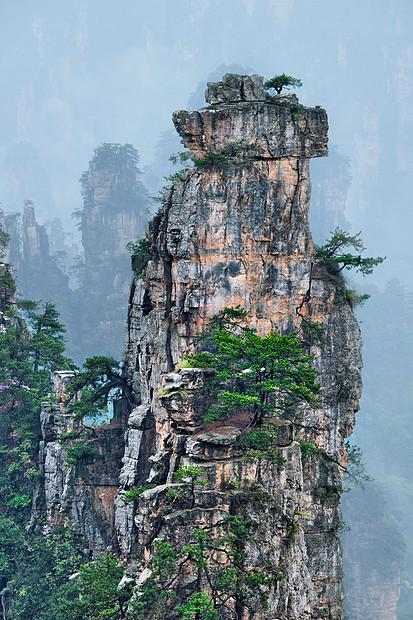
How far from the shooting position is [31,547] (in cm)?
3153

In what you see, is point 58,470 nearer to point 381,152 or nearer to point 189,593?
point 189,593

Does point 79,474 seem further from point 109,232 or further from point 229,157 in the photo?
point 109,232

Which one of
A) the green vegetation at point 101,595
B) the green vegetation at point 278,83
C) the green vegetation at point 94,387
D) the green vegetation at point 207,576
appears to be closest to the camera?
the green vegetation at point 207,576

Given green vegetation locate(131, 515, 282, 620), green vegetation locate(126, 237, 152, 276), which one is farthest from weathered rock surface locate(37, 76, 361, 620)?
green vegetation locate(131, 515, 282, 620)

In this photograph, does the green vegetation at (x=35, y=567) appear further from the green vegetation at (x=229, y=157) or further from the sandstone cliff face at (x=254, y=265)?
the green vegetation at (x=229, y=157)

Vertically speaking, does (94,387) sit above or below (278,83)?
below

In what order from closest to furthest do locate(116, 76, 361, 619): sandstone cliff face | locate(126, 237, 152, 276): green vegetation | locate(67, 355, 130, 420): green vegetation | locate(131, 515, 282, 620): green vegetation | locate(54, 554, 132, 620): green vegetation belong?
locate(131, 515, 282, 620): green vegetation → locate(54, 554, 132, 620): green vegetation → locate(116, 76, 361, 619): sandstone cliff face → locate(126, 237, 152, 276): green vegetation → locate(67, 355, 130, 420): green vegetation

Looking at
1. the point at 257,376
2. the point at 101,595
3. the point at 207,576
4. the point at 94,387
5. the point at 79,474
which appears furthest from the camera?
the point at 94,387

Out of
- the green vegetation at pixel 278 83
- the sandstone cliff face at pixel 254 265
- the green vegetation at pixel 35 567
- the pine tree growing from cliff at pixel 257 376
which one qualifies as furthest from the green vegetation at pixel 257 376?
the green vegetation at pixel 278 83

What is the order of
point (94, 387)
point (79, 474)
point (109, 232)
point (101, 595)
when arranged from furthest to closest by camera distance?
point (109, 232)
point (94, 387)
point (79, 474)
point (101, 595)

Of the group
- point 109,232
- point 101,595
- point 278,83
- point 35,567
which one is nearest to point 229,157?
point 278,83

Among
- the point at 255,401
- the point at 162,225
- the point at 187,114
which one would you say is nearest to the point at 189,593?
the point at 255,401

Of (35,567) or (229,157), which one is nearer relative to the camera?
(229,157)

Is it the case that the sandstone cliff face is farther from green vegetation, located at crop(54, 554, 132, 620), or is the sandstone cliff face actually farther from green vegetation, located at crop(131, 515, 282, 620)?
green vegetation, located at crop(131, 515, 282, 620)
